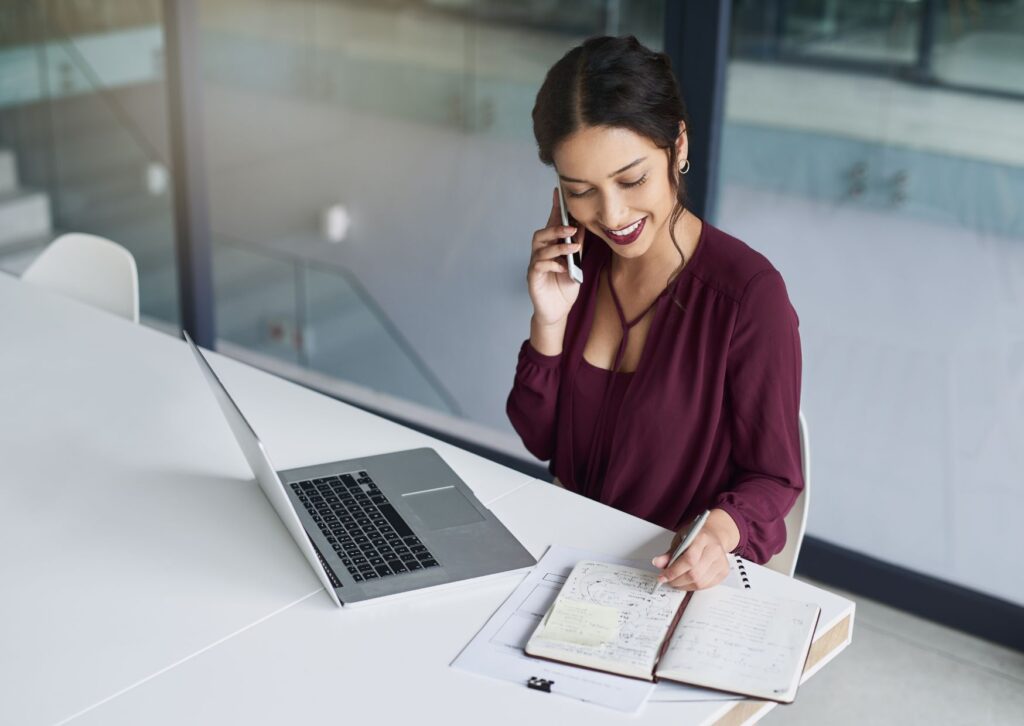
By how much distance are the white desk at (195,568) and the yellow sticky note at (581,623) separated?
100mm

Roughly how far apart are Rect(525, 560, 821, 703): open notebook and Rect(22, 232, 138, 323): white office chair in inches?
66.0

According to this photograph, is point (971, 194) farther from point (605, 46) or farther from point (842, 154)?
point (605, 46)

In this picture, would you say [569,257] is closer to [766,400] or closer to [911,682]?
[766,400]

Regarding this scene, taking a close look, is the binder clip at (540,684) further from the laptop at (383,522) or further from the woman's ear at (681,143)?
the woman's ear at (681,143)

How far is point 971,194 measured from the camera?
2.65 m

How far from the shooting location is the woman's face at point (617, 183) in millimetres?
1799

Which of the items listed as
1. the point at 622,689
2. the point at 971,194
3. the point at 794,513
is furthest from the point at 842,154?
the point at 622,689

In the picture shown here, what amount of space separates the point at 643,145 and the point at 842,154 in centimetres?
116

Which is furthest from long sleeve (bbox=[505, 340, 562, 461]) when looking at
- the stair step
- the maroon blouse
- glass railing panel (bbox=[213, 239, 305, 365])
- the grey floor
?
the stair step

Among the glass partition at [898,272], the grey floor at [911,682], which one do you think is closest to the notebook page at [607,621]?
the grey floor at [911,682]

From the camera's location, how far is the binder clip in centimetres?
146

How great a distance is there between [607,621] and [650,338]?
572mm

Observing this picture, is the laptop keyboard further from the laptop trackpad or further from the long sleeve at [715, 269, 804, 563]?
the long sleeve at [715, 269, 804, 563]

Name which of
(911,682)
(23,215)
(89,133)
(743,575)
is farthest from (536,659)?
(23,215)
